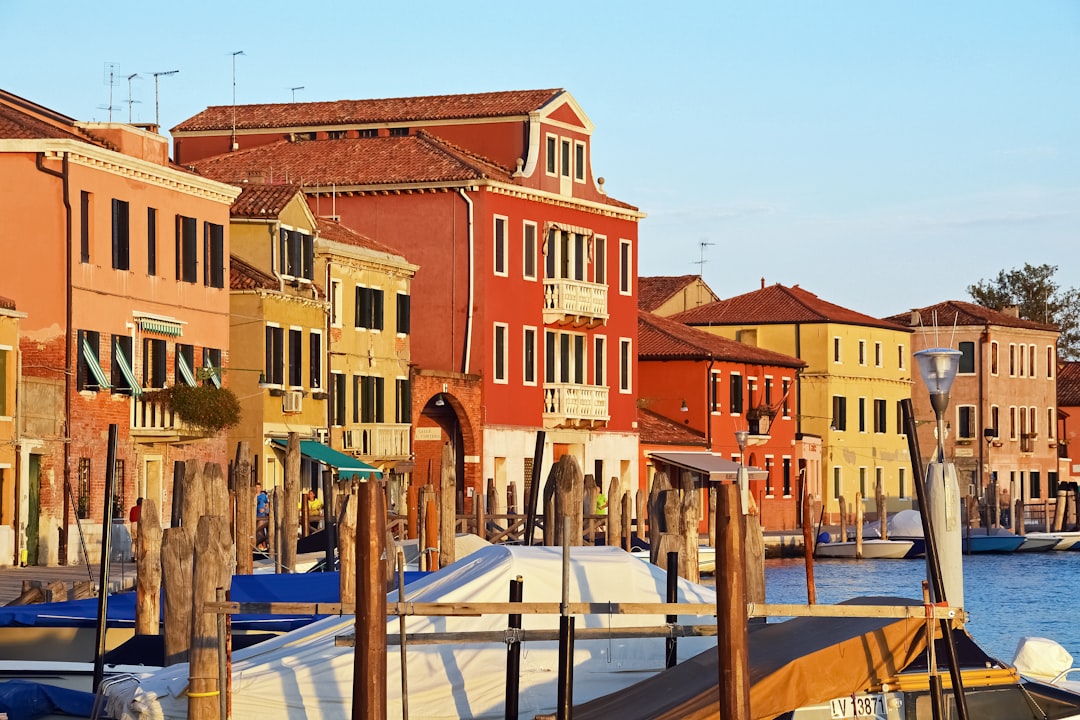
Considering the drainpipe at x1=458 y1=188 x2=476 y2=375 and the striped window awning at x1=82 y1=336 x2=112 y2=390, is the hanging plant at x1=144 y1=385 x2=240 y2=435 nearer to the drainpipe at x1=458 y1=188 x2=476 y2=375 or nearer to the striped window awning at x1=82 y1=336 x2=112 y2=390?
the striped window awning at x1=82 y1=336 x2=112 y2=390

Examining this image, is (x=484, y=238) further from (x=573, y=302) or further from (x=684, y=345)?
(x=684, y=345)

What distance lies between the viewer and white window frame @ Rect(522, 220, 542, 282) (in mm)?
47719

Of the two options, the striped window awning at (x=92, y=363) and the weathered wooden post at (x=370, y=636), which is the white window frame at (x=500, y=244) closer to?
the striped window awning at (x=92, y=363)

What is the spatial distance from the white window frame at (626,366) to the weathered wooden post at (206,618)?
34.9 m

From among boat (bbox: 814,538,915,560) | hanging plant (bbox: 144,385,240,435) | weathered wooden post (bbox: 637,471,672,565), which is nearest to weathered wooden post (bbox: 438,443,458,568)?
weathered wooden post (bbox: 637,471,672,565)

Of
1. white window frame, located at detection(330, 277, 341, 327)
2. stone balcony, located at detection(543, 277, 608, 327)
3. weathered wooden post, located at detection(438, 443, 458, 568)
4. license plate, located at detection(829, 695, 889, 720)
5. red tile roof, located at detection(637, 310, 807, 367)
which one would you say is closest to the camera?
license plate, located at detection(829, 695, 889, 720)

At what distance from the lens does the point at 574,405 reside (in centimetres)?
4878

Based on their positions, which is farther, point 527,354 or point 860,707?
point 527,354

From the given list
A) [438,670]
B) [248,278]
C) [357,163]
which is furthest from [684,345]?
[438,670]

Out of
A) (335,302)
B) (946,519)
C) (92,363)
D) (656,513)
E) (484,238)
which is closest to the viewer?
(946,519)

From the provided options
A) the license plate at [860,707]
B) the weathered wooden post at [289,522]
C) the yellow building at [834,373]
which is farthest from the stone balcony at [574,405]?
the license plate at [860,707]

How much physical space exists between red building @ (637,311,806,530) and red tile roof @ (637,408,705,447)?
0.04m

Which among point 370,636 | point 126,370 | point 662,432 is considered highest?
point 126,370

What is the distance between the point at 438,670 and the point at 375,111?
35223mm
